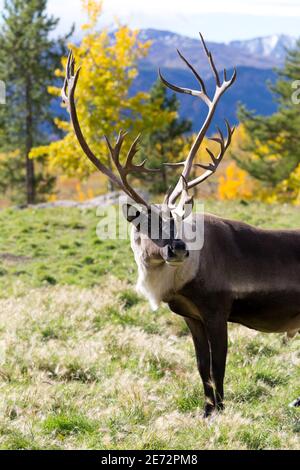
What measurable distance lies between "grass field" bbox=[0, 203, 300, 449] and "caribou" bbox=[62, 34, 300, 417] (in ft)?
1.67

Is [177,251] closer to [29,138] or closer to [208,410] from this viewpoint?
[208,410]

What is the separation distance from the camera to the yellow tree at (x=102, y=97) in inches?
973

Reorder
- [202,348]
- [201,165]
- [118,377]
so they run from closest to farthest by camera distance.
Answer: [202,348] < [201,165] < [118,377]

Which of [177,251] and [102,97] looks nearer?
[177,251]

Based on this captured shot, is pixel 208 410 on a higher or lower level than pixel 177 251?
lower

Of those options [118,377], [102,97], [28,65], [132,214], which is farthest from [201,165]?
[28,65]

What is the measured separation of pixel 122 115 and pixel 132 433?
22.3 metres

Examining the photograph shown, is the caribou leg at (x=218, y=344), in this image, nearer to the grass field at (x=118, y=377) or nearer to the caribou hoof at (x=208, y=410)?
the caribou hoof at (x=208, y=410)

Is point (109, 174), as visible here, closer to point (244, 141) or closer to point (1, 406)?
point (1, 406)

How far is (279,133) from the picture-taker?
39.2 m

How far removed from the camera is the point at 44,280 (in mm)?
11195

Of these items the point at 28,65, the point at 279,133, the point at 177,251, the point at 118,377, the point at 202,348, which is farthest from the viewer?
the point at 279,133

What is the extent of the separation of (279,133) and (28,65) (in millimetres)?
14995

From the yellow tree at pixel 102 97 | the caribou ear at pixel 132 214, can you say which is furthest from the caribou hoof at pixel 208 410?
the yellow tree at pixel 102 97
